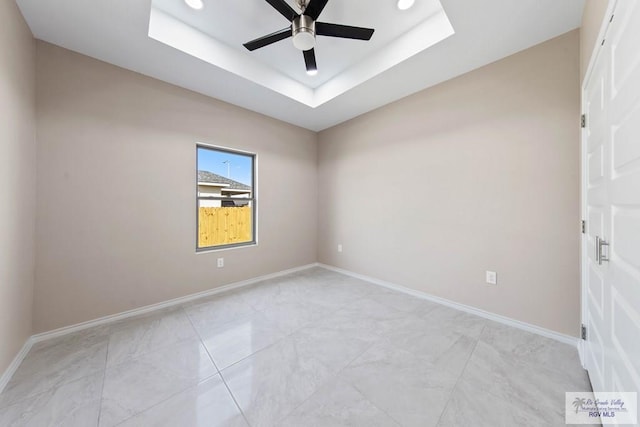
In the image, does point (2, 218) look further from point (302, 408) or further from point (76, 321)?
point (302, 408)

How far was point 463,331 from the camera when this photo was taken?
2.06 m

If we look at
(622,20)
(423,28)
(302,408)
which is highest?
(423,28)

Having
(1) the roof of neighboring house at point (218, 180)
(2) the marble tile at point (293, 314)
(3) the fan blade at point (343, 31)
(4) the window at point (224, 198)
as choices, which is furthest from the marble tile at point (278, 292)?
(3) the fan blade at point (343, 31)

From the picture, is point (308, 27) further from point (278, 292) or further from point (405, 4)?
point (278, 292)

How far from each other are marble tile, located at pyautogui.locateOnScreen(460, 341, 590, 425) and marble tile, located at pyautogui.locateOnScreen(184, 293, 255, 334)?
2.07 meters

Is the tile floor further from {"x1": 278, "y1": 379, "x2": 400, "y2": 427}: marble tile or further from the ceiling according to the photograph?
the ceiling

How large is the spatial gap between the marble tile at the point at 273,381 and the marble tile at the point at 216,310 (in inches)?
28.7

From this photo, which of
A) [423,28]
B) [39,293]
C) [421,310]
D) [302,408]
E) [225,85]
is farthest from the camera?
[225,85]

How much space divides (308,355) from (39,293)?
2.43m

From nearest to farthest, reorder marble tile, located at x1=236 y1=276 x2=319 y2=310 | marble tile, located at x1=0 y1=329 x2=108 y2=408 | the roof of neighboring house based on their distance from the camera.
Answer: marble tile, located at x1=0 y1=329 x2=108 y2=408
marble tile, located at x1=236 y1=276 x2=319 y2=310
the roof of neighboring house

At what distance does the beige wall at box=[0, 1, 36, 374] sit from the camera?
146 cm

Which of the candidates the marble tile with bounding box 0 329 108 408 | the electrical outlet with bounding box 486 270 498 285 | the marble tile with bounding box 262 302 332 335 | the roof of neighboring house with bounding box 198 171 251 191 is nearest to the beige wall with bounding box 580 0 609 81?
the electrical outlet with bounding box 486 270 498 285

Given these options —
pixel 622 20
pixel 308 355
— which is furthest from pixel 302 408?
pixel 622 20

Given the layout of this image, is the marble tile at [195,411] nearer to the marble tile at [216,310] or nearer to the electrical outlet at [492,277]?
the marble tile at [216,310]
